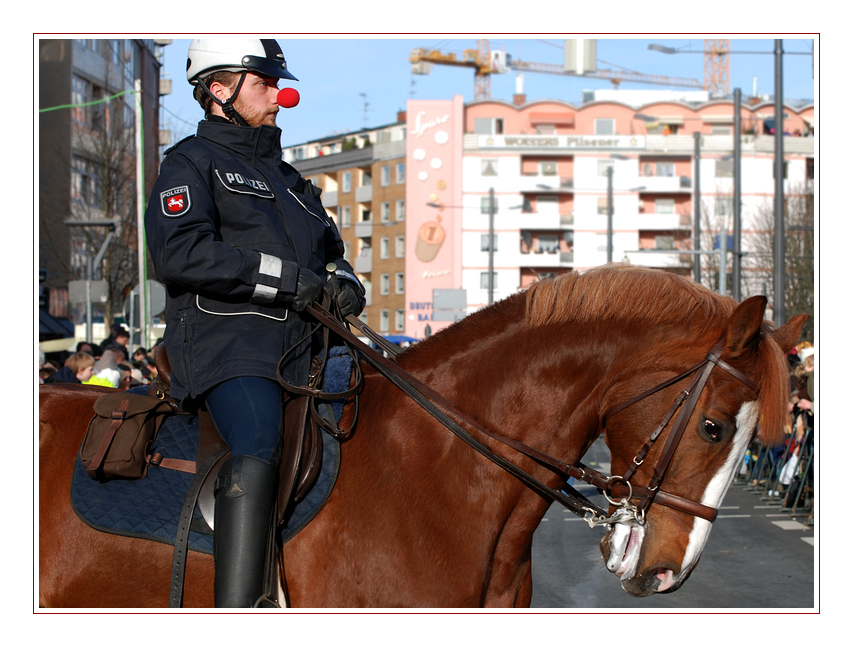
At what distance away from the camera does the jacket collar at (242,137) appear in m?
3.38

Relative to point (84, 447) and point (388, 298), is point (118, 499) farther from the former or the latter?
point (388, 298)

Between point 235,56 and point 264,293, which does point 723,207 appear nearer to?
point 235,56

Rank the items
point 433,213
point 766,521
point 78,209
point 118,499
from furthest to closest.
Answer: point 433,213
point 78,209
point 766,521
point 118,499

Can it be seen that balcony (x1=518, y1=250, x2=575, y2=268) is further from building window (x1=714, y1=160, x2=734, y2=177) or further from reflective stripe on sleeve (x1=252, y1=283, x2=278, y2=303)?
reflective stripe on sleeve (x1=252, y1=283, x2=278, y2=303)

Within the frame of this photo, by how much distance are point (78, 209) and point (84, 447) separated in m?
25.8

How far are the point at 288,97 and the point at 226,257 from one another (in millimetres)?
691

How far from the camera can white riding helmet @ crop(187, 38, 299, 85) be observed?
335cm

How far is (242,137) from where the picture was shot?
3.39 metres

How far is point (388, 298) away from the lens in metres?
79.9

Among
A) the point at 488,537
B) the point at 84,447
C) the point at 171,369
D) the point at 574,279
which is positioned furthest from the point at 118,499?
the point at 574,279

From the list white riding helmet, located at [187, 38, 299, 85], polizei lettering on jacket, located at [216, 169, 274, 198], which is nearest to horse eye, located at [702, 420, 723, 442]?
polizei lettering on jacket, located at [216, 169, 274, 198]

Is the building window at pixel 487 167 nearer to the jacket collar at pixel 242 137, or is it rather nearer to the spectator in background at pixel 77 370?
the spectator in background at pixel 77 370

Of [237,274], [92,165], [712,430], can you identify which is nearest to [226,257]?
[237,274]

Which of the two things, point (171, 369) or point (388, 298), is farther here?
point (388, 298)
